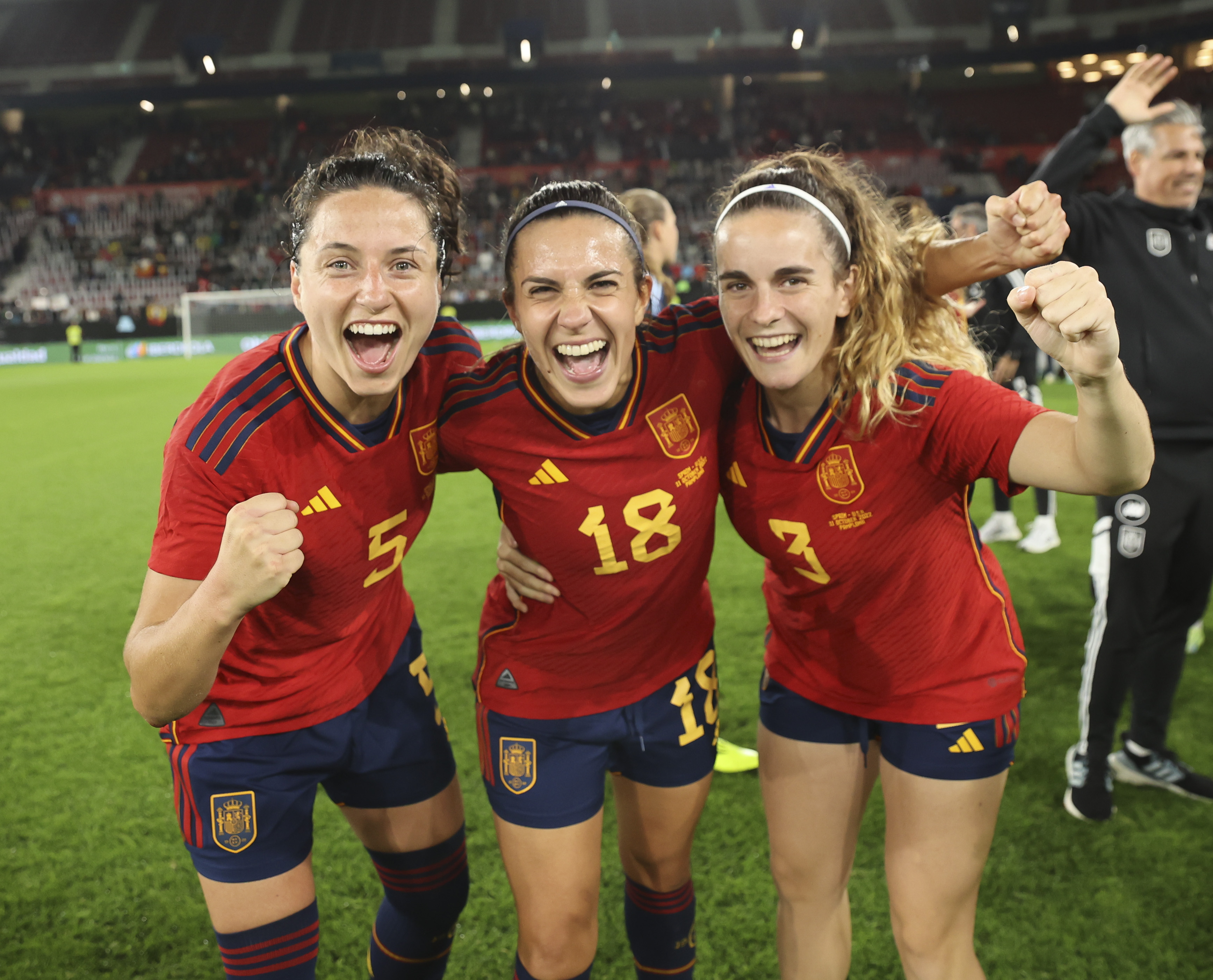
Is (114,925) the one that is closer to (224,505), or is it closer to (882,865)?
(224,505)

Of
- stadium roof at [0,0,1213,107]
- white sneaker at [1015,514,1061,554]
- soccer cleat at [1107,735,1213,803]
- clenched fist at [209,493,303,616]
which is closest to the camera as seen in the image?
clenched fist at [209,493,303,616]

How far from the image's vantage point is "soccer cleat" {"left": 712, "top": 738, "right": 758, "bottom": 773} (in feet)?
13.8

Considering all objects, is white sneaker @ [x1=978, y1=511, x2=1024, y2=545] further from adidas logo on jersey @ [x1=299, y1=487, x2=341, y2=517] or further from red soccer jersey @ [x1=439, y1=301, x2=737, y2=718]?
adidas logo on jersey @ [x1=299, y1=487, x2=341, y2=517]

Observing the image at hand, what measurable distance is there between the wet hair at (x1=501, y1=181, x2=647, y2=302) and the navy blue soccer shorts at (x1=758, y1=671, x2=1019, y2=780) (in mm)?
1267

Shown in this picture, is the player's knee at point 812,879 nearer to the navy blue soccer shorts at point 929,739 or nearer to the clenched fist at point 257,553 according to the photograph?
the navy blue soccer shorts at point 929,739

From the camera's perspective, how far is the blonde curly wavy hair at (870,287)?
2.25 metres

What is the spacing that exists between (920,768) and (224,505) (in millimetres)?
1784

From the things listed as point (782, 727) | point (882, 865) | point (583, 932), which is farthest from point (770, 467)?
point (882, 865)

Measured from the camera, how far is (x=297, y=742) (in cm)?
237

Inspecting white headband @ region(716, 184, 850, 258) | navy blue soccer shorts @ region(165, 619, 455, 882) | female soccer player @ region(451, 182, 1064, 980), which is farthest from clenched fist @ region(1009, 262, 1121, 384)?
navy blue soccer shorts @ region(165, 619, 455, 882)

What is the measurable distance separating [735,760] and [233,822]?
2512mm

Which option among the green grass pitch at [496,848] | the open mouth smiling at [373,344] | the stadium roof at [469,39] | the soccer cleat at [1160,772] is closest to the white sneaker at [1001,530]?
the green grass pitch at [496,848]

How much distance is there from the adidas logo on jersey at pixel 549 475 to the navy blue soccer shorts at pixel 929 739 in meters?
0.90

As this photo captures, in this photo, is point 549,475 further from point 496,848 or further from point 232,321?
point 232,321
